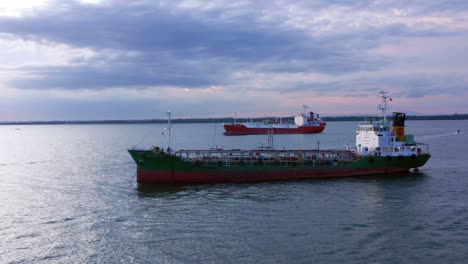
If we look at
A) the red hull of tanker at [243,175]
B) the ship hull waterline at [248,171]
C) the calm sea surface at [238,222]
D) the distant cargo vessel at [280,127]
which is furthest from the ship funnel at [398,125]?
the distant cargo vessel at [280,127]

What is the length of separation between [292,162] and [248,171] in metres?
5.07

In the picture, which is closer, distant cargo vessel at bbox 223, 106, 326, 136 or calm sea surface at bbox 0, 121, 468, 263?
calm sea surface at bbox 0, 121, 468, 263

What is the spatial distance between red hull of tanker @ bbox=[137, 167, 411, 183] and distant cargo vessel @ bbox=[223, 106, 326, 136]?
319ft

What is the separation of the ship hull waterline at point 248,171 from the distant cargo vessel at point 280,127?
Result: 96.1m

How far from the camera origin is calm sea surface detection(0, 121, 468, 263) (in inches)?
829

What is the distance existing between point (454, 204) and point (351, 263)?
15.9m

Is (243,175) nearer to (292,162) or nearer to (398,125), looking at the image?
(292,162)

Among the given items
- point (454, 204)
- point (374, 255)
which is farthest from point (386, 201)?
point (374, 255)

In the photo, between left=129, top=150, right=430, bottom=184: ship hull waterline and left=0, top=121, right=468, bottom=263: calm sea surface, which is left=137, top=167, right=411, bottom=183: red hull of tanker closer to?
left=129, top=150, right=430, bottom=184: ship hull waterline

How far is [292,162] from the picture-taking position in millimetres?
43875

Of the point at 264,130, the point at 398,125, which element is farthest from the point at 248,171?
the point at 264,130

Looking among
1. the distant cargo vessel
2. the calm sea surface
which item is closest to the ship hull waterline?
the calm sea surface

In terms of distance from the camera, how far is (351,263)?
19594 mm

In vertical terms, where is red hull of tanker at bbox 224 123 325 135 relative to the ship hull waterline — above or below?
above
